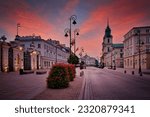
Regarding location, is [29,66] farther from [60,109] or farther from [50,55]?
[60,109]

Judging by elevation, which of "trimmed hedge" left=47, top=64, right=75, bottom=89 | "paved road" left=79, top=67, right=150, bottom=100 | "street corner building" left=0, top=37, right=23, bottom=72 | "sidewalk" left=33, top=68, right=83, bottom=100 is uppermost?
"street corner building" left=0, top=37, right=23, bottom=72

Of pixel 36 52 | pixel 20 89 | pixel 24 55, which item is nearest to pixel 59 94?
pixel 20 89

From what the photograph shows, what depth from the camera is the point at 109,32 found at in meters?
133

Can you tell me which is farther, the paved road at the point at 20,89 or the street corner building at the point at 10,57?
the street corner building at the point at 10,57

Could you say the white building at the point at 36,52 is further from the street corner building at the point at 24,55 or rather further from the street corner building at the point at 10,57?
the street corner building at the point at 10,57

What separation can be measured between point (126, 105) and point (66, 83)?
6.18 metres

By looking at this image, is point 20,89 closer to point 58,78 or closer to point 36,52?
point 58,78

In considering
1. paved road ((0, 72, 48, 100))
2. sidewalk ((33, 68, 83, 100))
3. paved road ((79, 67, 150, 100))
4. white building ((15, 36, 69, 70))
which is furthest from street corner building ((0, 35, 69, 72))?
sidewalk ((33, 68, 83, 100))

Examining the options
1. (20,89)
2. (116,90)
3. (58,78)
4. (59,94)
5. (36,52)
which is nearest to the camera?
(59,94)

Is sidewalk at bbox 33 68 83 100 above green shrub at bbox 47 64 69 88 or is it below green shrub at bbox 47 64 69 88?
below

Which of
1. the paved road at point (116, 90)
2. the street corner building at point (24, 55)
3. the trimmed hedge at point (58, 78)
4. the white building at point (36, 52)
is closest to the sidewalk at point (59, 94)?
the paved road at point (116, 90)

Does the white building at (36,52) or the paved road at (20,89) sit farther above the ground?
the white building at (36,52)

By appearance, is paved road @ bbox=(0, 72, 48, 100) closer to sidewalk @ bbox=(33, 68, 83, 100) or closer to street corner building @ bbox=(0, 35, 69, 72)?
sidewalk @ bbox=(33, 68, 83, 100)

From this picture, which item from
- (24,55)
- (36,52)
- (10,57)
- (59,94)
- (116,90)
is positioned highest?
(36,52)
